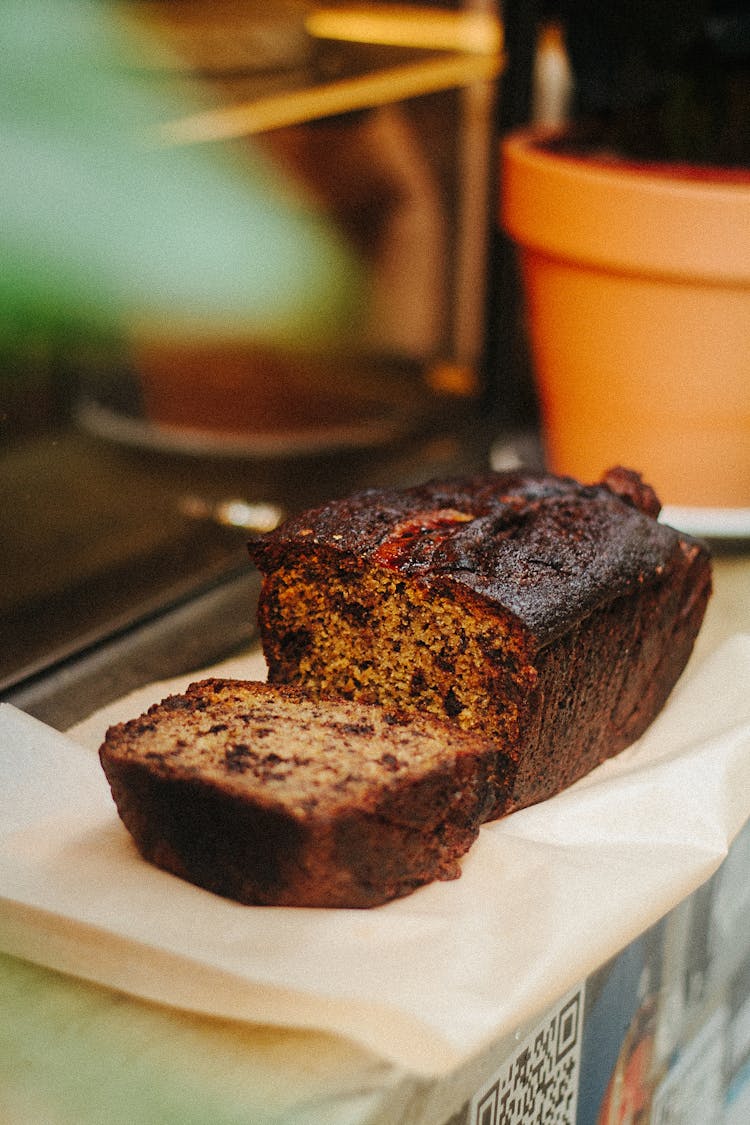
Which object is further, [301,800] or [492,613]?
[492,613]

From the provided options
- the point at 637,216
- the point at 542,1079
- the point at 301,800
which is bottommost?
the point at 542,1079

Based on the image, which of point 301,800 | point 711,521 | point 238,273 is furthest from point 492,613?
point 238,273

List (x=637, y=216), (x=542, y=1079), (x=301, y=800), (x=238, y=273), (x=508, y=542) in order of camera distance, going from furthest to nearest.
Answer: (x=238, y=273)
(x=637, y=216)
(x=508, y=542)
(x=542, y=1079)
(x=301, y=800)

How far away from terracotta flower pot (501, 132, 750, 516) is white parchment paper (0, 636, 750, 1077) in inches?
25.9

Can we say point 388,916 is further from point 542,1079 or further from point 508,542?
point 508,542

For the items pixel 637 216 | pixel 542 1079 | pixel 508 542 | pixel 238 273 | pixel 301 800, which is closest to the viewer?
pixel 301 800

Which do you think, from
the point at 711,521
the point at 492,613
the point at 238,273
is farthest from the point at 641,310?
the point at 492,613

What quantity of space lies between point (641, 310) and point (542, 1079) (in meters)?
0.93

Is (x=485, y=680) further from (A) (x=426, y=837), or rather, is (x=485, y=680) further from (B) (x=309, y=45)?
(B) (x=309, y=45)

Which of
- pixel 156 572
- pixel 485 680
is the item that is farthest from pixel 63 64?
pixel 485 680

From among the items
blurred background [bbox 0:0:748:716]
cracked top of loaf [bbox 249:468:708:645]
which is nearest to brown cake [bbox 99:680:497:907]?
cracked top of loaf [bbox 249:468:708:645]

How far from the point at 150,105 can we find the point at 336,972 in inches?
39.3

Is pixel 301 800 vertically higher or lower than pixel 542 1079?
higher

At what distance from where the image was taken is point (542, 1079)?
86cm
